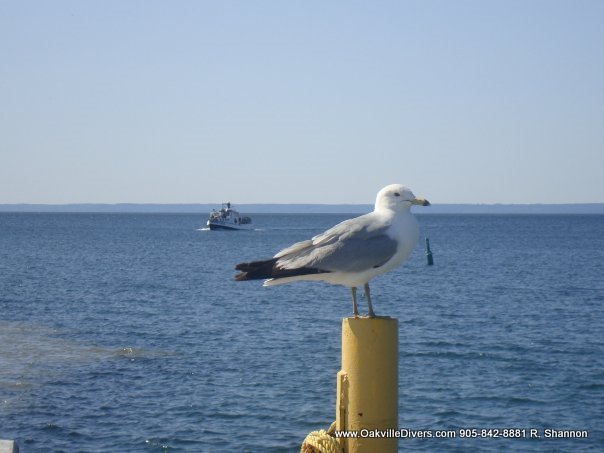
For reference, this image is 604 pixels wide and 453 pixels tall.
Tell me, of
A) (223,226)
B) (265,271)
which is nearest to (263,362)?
(265,271)

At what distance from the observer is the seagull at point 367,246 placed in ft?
20.9

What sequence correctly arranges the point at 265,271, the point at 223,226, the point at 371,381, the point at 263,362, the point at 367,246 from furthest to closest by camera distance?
1. the point at 223,226
2. the point at 263,362
3. the point at 367,246
4. the point at 265,271
5. the point at 371,381

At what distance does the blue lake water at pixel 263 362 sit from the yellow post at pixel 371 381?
37.3 feet

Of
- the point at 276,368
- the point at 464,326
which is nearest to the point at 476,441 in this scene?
the point at 276,368

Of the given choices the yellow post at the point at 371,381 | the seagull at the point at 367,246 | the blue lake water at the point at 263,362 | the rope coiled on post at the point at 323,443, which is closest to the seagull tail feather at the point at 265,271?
the seagull at the point at 367,246

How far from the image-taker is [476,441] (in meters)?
17.1

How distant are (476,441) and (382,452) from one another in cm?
1256

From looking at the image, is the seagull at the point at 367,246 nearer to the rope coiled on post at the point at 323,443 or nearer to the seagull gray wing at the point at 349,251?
the seagull gray wing at the point at 349,251

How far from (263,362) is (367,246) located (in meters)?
18.5

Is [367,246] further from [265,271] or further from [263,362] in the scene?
[263,362]

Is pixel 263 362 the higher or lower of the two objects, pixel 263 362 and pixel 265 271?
the lower

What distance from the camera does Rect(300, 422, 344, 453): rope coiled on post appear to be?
5520 millimetres

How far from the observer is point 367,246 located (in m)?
6.40

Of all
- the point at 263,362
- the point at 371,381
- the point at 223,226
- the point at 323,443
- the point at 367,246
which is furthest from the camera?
the point at 223,226
